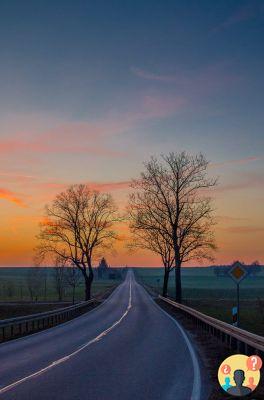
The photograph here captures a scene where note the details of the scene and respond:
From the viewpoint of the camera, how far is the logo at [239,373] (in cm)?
712


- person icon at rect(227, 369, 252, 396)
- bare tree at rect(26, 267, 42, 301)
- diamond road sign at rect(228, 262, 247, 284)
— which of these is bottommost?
bare tree at rect(26, 267, 42, 301)

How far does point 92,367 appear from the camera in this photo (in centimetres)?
1364

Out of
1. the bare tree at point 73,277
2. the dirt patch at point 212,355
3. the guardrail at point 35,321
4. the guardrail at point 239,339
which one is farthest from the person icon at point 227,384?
the bare tree at point 73,277

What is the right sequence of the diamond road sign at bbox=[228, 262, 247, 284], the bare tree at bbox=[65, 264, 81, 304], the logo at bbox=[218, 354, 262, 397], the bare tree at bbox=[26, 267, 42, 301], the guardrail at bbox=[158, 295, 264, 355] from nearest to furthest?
the logo at bbox=[218, 354, 262, 397]
the guardrail at bbox=[158, 295, 264, 355]
the diamond road sign at bbox=[228, 262, 247, 284]
the bare tree at bbox=[65, 264, 81, 304]
the bare tree at bbox=[26, 267, 42, 301]

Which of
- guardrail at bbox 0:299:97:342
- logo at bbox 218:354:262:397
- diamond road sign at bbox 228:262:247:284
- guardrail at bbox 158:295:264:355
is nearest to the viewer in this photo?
logo at bbox 218:354:262:397

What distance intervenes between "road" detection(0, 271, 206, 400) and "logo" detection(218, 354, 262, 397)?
300cm

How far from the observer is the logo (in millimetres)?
7125

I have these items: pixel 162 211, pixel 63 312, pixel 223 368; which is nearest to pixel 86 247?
pixel 162 211

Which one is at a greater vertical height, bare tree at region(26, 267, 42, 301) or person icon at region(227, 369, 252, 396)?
person icon at region(227, 369, 252, 396)

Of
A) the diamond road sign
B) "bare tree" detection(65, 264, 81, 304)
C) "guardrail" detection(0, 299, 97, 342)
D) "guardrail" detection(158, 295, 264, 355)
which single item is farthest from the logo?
"bare tree" detection(65, 264, 81, 304)

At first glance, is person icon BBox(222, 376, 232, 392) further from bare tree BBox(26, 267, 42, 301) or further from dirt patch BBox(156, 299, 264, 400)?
bare tree BBox(26, 267, 42, 301)

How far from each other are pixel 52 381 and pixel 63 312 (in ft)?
80.9

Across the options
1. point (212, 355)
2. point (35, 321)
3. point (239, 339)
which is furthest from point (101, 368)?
point (35, 321)

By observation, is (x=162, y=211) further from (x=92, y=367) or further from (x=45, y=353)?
(x=92, y=367)
